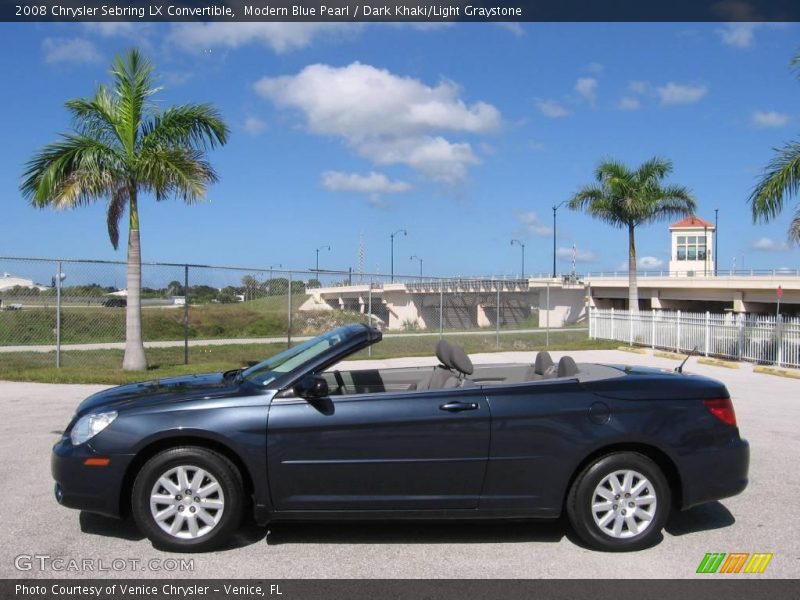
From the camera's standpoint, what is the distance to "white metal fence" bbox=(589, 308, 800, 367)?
693 inches

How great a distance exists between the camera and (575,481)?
4.61 meters

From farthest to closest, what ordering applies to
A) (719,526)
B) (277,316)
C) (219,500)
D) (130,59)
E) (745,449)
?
(277,316)
(130,59)
(719,526)
(745,449)
(219,500)

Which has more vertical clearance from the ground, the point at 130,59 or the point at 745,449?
the point at 130,59

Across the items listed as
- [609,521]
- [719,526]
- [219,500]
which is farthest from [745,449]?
[219,500]

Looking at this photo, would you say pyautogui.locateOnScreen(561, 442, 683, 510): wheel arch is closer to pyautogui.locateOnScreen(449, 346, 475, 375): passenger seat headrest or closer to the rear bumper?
the rear bumper

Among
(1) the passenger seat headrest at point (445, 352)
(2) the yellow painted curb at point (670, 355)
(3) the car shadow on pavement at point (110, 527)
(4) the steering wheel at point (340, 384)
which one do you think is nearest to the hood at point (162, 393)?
(4) the steering wheel at point (340, 384)

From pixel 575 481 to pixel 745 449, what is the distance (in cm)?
121

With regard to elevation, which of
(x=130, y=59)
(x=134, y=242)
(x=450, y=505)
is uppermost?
(x=130, y=59)

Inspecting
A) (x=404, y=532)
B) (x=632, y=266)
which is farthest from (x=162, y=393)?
(x=632, y=266)

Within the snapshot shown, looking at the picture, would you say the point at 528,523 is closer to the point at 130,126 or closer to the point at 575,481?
the point at 575,481

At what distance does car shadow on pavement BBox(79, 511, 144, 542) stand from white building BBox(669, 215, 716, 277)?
68308 mm

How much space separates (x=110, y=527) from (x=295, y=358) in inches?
66.7

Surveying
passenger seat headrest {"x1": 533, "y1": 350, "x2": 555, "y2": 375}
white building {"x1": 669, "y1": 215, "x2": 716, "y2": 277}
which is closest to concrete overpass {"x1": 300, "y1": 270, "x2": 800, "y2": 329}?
white building {"x1": 669, "y1": 215, "x2": 716, "y2": 277}

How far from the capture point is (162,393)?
15.9ft
